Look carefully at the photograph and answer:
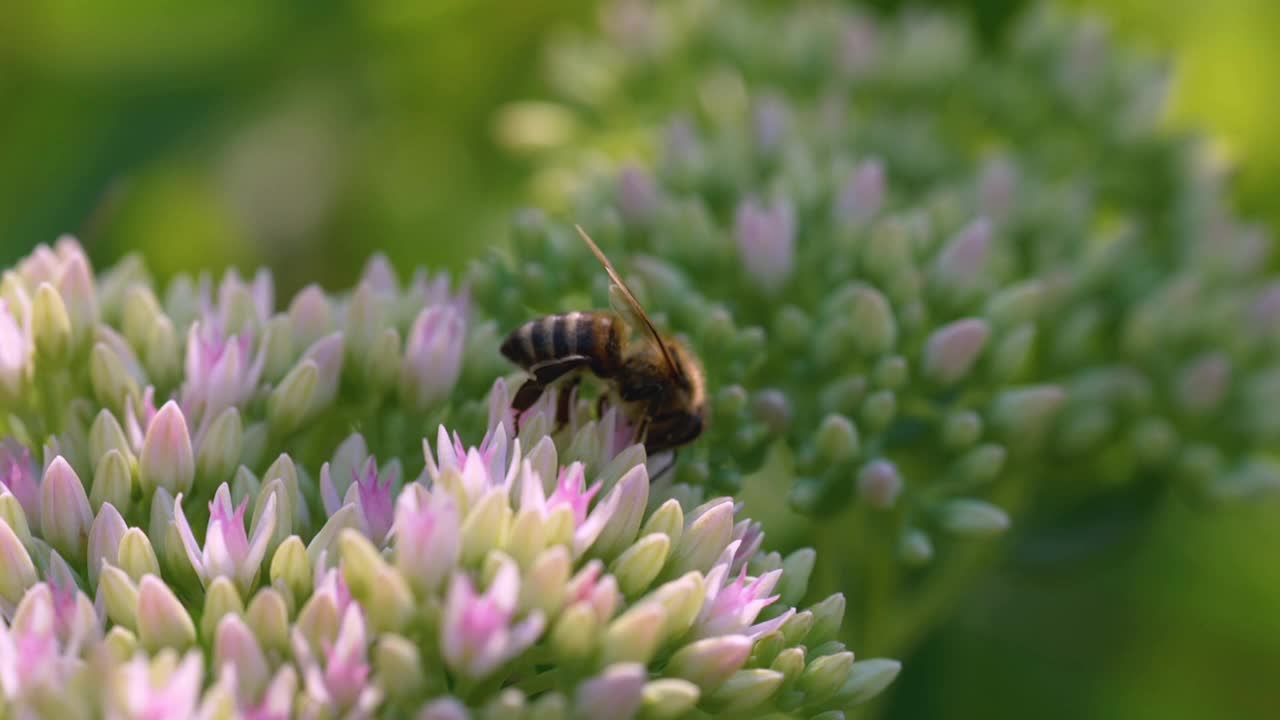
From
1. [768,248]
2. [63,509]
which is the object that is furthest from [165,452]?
[768,248]

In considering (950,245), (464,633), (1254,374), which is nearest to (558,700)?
(464,633)

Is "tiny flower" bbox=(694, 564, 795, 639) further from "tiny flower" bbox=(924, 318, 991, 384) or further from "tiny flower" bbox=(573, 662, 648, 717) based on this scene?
"tiny flower" bbox=(924, 318, 991, 384)

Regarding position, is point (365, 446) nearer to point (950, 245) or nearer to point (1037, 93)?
point (950, 245)

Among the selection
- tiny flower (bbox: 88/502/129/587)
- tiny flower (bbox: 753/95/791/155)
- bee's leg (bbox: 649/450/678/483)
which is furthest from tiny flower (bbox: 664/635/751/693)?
tiny flower (bbox: 753/95/791/155)

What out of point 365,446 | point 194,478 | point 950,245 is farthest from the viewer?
point 950,245

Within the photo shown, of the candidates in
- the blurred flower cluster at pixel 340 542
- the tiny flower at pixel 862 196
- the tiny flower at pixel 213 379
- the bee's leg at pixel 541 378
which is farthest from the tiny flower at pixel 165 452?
the tiny flower at pixel 862 196

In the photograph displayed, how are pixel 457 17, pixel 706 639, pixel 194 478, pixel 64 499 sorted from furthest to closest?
pixel 457 17
pixel 194 478
pixel 64 499
pixel 706 639

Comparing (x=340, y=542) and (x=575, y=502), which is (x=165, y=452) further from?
(x=575, y=502)
